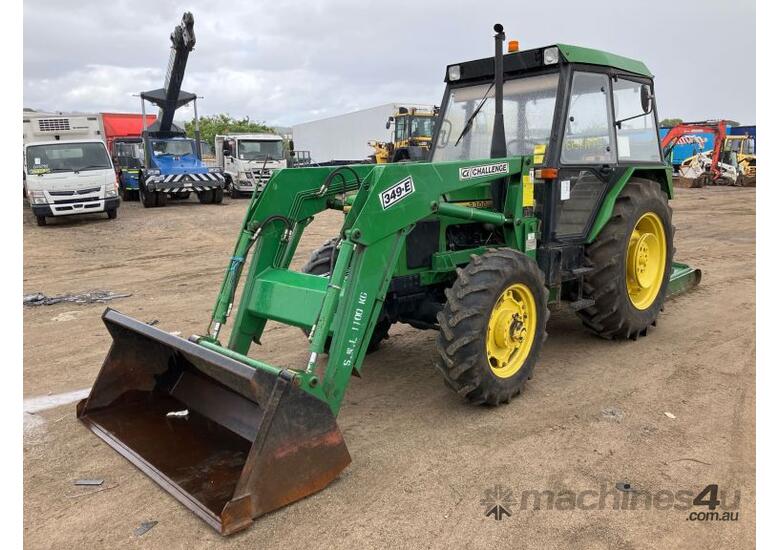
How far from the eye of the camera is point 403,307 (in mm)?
4492

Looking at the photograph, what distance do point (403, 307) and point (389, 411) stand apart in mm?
790

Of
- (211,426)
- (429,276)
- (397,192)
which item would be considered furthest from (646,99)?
(211,426)

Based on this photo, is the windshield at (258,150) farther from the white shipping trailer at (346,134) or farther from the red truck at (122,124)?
the white shipping trailer at (346,134)

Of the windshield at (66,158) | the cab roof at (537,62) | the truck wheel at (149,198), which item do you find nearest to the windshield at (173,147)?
the truck wheel at (149,198)

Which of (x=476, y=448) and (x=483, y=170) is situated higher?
(x=483, y=170)

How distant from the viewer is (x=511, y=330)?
408cm

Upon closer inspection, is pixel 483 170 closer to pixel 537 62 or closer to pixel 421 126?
pixel 537 62

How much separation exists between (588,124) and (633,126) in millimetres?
706

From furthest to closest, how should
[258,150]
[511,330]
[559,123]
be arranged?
[258,150] < [559,123] < [511,330]

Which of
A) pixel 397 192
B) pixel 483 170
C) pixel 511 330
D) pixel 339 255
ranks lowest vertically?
pixel 511 330

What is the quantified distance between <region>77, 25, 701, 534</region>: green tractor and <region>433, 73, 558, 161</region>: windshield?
1cm

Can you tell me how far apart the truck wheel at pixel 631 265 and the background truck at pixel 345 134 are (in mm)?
25985

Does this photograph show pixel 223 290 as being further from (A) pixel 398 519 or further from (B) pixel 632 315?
(B) pixel 632 315

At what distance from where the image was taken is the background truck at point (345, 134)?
33906 mm
